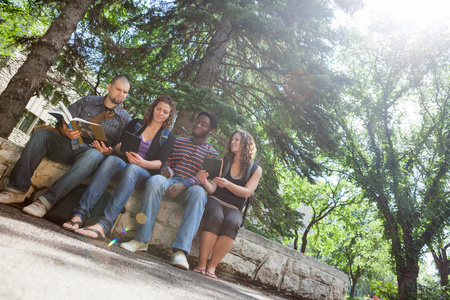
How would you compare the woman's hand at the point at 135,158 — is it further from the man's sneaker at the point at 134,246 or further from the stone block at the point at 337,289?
the stone block at the point at 337,289

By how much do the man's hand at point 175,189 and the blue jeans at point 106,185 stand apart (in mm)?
358

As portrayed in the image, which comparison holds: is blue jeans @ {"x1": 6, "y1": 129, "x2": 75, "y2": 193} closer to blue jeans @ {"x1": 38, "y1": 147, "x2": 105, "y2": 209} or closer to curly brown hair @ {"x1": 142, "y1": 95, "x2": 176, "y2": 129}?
blue jeans @ {"x1": 38, "y1": 147, "x2": 105, "y2": 209}

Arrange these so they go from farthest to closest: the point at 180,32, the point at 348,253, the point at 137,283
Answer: the point at 348,253, the point at 180,32, the point at 137,283

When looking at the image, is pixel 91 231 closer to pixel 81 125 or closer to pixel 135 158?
pixel 135 158

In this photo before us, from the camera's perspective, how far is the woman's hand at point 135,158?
9.90 feet

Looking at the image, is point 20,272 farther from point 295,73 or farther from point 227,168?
point 295,73

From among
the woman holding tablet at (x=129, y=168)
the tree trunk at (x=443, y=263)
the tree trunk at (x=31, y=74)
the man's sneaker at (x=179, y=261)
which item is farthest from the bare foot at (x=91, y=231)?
the tree trunk at (x=443, y=263)

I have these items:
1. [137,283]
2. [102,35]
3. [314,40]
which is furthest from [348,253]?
[137,283]

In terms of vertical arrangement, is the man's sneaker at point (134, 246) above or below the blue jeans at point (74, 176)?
below

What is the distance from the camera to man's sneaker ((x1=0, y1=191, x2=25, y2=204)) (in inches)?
105

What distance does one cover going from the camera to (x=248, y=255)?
12.7 ft

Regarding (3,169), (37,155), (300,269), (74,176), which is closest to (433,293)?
(300,269)

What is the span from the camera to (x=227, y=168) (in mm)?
3568

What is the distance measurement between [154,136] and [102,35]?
4.62 meters
